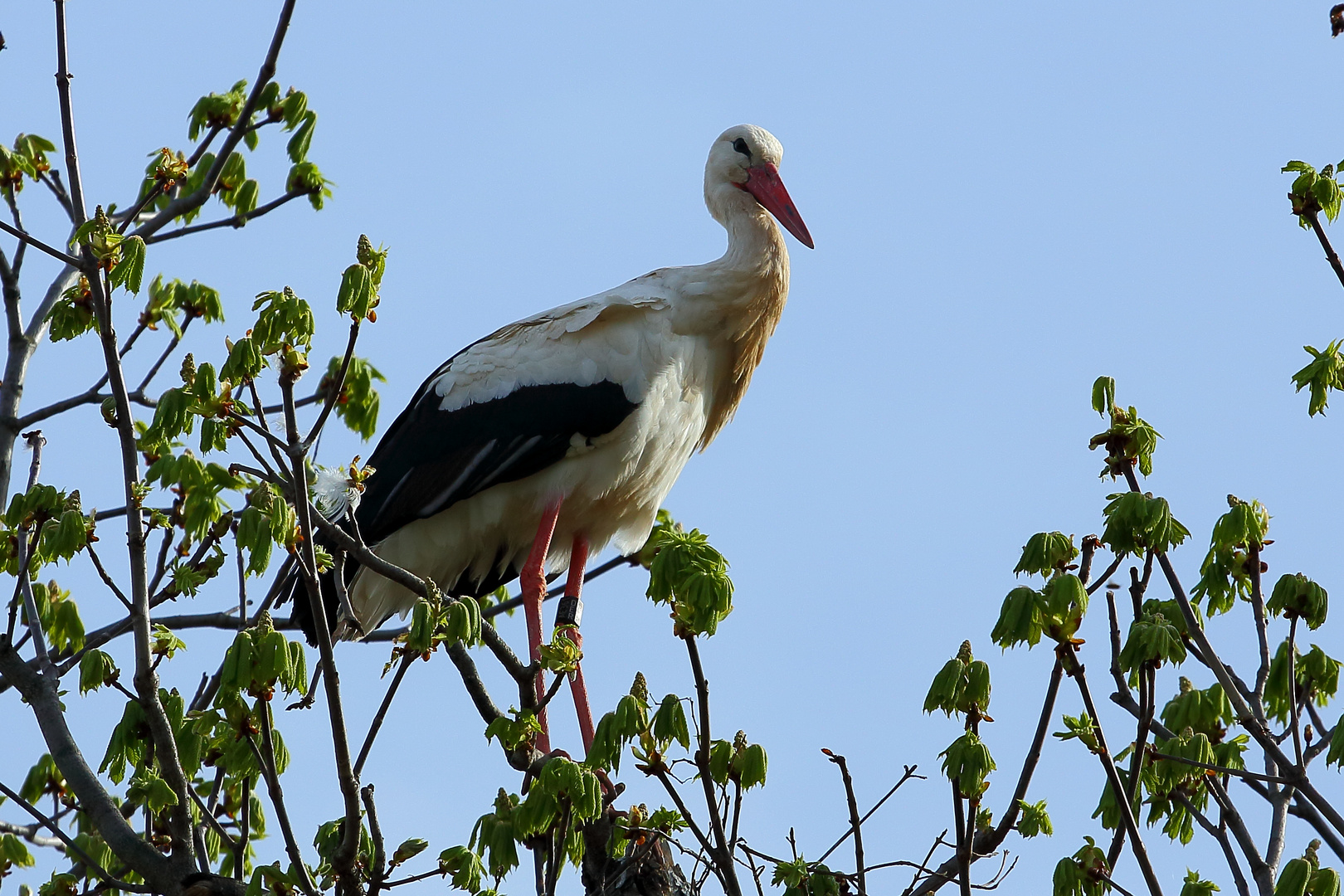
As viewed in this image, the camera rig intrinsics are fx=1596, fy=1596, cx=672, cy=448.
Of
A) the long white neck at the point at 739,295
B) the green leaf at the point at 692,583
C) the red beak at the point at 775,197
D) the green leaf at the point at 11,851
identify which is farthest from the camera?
the red beak at the point at 775,197

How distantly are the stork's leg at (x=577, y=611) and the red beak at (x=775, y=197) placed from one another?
70.3 inches

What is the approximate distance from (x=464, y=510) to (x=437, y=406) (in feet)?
1.56

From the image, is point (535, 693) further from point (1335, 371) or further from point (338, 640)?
point (1335, 371)

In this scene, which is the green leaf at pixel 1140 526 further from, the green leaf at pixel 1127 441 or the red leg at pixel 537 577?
the red leg at pixel 537 577

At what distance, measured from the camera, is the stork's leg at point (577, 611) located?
6.62 metres

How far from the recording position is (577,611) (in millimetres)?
7047

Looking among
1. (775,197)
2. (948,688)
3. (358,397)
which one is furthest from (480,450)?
(948,688)

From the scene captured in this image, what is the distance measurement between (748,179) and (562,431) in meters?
1.80

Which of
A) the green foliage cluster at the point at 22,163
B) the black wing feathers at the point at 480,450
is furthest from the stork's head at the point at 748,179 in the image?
the green foliage cluster at the point at 22,163

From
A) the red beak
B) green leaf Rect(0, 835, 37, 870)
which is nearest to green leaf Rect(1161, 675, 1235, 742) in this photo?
the red beak

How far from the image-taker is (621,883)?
5148 mm

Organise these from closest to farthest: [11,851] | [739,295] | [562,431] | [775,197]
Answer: [11,851]
[562,431]
[739,295]
[775,197]

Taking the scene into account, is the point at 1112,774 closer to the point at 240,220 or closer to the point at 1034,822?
the point at 1034,822

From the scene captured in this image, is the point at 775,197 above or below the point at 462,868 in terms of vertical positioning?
above
